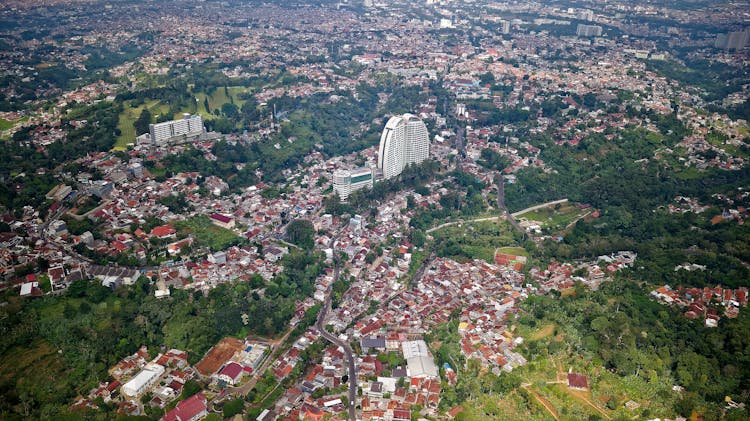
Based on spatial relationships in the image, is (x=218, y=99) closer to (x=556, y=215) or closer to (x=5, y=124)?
(x=5, y=124)

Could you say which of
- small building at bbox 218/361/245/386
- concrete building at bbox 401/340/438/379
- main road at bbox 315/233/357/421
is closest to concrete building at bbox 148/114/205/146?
main road at bbox 315/233/357/421

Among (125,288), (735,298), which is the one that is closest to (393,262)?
(125,288)

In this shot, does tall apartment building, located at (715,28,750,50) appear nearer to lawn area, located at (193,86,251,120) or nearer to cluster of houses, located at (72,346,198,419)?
lawn area, located at (193,86,251,120)

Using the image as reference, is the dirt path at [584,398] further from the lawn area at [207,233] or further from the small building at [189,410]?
the lawn area at [207,233]

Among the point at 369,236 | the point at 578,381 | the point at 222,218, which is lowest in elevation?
the point at 369,236

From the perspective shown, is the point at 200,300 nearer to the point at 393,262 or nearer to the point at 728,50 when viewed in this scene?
the point at 393,262

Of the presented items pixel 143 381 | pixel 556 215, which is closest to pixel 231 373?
pixel 143 381
